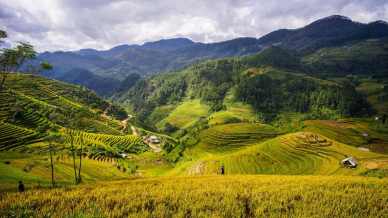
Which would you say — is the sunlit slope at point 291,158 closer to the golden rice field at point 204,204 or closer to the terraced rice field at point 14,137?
the terraced rice field at point 14,137

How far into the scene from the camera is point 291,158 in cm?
10919

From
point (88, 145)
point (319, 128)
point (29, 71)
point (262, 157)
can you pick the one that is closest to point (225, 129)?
point (319, 128)

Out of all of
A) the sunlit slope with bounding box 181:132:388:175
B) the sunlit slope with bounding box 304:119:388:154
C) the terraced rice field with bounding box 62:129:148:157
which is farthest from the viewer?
the terraced rice field with bounding box 62:129:148:157

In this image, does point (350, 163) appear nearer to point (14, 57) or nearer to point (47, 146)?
point (14, 57)

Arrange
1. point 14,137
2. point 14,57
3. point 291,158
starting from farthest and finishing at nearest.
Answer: point 14,137 → point 291,158 → point 14,57

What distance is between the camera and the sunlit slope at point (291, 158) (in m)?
98.9

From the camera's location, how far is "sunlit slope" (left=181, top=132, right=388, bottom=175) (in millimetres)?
98875

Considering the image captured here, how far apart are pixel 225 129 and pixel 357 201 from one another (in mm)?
167387

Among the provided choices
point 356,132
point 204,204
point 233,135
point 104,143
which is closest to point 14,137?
point 104,143

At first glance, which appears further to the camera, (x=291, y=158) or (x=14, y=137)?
(x=14, y=137)

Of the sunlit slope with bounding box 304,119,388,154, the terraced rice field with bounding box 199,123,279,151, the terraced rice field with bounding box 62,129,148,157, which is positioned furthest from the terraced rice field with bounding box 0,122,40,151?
the sunlit slope with bounding box 304,119,388,154

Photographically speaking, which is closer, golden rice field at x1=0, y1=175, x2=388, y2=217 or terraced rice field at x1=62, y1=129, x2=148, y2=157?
golden rice field at x1=0, y1=175, x2=388, y2=217

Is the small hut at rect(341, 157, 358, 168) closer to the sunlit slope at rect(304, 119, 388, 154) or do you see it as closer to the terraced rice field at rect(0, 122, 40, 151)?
the sunlit slope at rect(304, 119, 388, 154)

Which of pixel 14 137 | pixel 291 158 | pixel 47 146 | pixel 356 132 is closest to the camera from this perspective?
pixel 291 158
